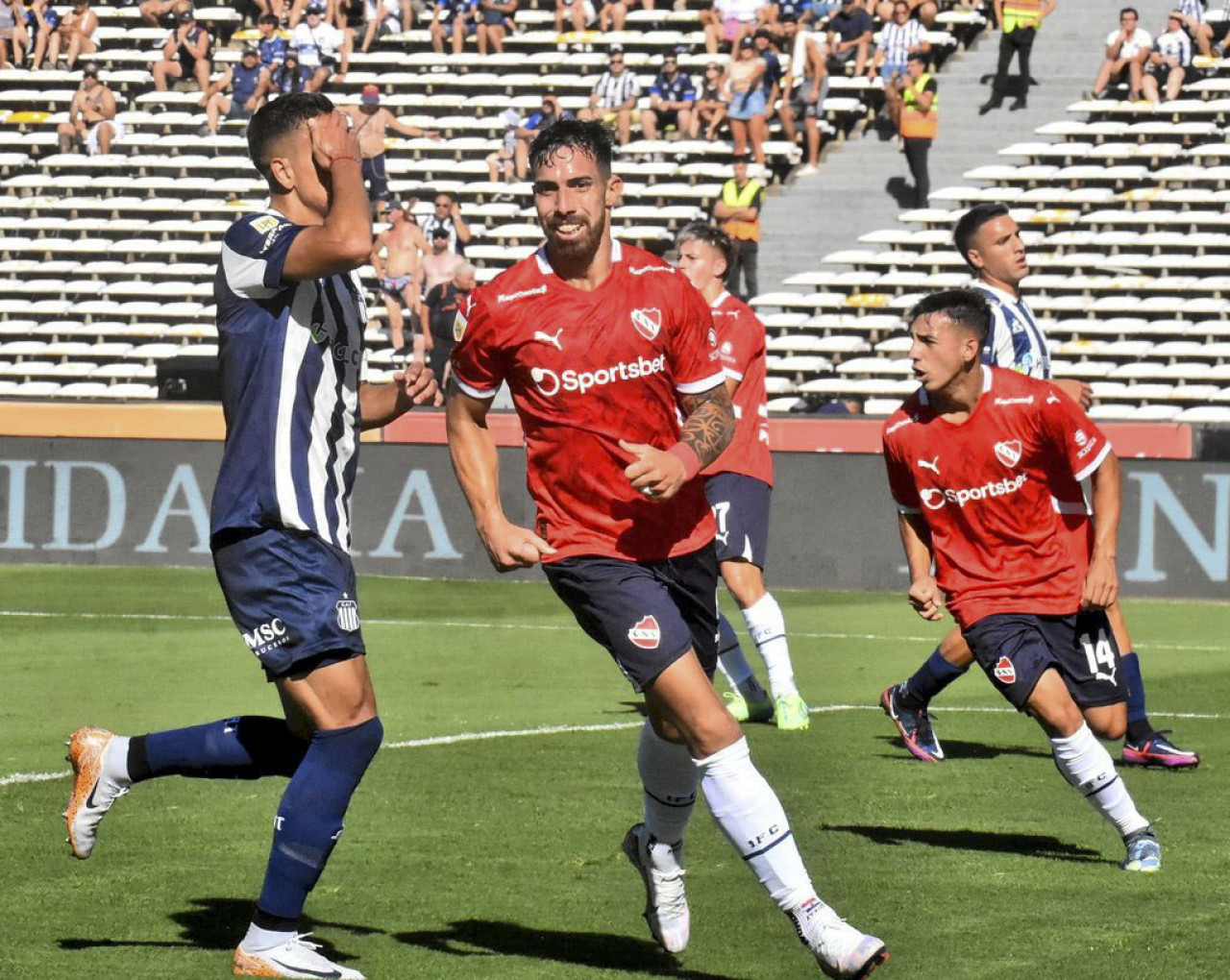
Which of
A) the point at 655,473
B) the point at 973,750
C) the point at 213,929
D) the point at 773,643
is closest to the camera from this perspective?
the point at 655,473

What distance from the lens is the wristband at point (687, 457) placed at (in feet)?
19.1

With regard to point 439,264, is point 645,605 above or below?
above

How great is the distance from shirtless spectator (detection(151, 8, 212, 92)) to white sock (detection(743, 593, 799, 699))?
874 inches

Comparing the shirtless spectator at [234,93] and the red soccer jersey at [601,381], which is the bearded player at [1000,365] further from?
the shirtless spectator at [234,93]

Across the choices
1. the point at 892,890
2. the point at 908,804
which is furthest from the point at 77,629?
the point at 892,890

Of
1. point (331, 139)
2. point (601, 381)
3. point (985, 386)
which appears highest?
point (331, 139)

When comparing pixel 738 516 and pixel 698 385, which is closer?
pixel 698 385

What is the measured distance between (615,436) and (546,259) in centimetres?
55

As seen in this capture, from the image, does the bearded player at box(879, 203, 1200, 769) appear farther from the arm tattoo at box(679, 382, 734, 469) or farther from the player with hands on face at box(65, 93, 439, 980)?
the player with hands on face at box(65, 93, 439, 980)

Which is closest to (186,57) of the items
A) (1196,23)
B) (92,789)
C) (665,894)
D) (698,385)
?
(1196,23)

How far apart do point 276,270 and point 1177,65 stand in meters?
21.5

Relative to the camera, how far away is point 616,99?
93.4 ft

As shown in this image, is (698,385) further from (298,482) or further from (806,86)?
(806,86)

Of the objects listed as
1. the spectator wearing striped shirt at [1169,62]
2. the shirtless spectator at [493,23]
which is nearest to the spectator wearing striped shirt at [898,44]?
the spectator wearing striped shirt at [1169,62]
